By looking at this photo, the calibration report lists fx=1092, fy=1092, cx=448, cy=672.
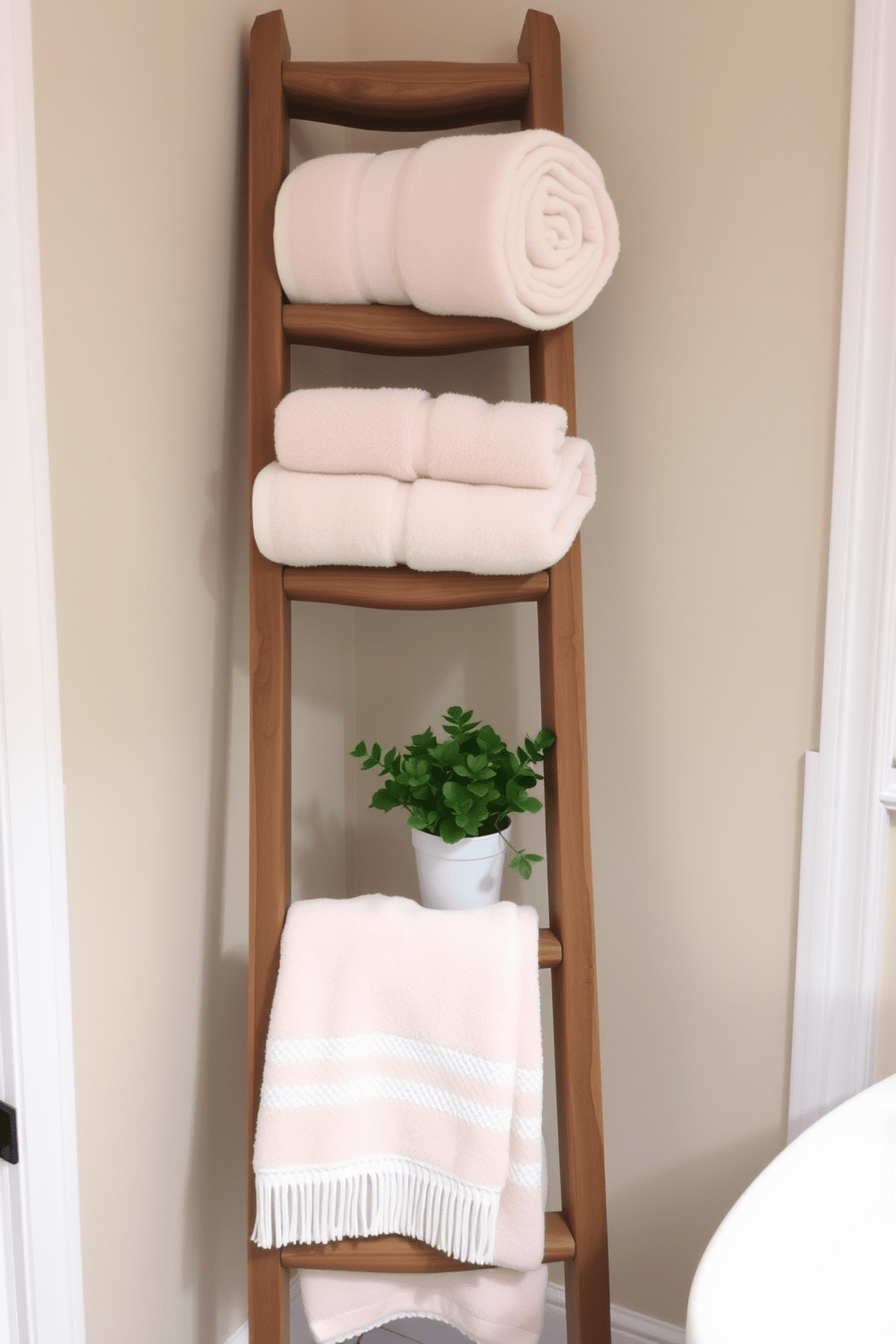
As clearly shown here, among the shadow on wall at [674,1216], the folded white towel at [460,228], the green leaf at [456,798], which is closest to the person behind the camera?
the folded white towel at [460,228]

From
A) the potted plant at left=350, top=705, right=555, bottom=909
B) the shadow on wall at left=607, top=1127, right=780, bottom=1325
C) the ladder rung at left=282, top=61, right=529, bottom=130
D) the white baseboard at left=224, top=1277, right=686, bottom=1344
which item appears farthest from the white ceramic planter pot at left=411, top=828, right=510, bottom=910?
the ladder rung at left=282, top=61, right=529, bottom=130

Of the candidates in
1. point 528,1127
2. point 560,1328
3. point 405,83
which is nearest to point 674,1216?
point 560,1328

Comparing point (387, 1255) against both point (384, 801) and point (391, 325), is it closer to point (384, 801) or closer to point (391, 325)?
point (384, 801)

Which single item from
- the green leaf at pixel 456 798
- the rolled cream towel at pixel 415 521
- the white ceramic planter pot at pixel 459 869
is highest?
the rolled cream towel at pixel 415 521

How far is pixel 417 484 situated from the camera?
111 cm

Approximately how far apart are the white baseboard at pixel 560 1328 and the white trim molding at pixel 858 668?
0.39 meters

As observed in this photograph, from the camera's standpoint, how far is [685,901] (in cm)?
134

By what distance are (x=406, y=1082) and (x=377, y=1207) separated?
140 millimetres

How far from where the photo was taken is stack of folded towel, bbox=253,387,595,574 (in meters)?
1.09

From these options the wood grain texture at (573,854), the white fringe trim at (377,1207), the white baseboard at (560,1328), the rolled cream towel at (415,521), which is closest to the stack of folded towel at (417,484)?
the rolled cream towel at (415,521)

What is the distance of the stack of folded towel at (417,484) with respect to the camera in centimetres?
109

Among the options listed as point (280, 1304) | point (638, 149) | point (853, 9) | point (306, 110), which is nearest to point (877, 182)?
point (853, 9)

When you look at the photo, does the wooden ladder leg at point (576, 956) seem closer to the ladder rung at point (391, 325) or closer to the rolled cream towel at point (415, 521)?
the rolled cream towel at point (415, 521)

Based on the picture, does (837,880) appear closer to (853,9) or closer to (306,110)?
(853,9)
